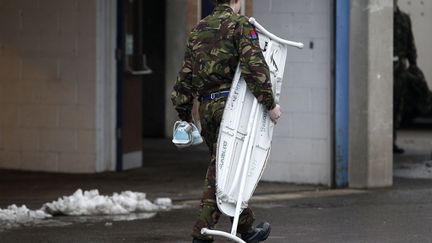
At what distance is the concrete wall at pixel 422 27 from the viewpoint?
60.7ft

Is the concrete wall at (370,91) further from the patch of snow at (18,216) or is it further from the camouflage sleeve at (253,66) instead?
the camouflage sleeve at (253,66)

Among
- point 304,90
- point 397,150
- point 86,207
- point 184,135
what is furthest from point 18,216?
point 397,150

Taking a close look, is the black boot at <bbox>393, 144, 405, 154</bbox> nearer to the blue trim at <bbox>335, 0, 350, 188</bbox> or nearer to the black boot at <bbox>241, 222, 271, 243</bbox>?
the blue trim at <bbox>335, 0, 350, 188</bbox>

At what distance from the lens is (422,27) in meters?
18.6

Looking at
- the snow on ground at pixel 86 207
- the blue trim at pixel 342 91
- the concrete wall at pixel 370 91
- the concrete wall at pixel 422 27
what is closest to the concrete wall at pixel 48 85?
the snow on ground at pixel 86 207

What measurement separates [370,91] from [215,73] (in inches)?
172

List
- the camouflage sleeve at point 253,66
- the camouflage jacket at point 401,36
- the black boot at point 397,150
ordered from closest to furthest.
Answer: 1. the camouflage sleeve at point 253,66
2. the camouflage jacket at point 401,36
3. the black boot at point 397,150

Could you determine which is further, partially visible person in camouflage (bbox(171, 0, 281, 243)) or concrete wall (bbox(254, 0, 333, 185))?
concrete wall (bbox(254, 0, 333, 185))

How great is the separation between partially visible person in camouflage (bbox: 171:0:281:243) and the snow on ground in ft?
8.71

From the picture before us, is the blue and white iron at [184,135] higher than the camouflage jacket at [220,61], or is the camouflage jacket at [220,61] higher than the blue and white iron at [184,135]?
the camouflage jacket at [220,61]

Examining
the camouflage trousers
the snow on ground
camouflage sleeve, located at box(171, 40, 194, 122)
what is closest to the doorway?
the snow on ground

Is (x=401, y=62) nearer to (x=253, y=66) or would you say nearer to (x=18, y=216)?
(x=18, y=216)

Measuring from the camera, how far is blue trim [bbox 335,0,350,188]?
11258 mm

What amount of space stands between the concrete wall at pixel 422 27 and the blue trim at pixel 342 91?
7502mm
